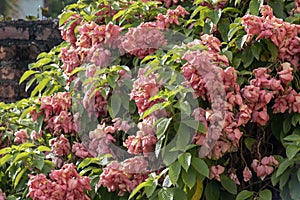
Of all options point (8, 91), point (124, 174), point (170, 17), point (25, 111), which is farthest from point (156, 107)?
point (8, 91)

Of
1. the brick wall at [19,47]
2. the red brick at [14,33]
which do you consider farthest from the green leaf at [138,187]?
the red brick at [14,33]

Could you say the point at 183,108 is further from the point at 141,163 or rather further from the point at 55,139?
the point at 55,139

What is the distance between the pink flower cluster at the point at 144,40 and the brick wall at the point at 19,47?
1313 mm

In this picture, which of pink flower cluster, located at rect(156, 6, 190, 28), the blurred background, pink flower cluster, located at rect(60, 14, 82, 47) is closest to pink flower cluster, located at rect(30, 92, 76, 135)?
pink flower cluster, located at rect(60, 14, 82, 47)

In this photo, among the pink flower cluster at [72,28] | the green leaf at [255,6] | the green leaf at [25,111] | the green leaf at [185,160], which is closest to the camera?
the green leaf at [185,160]

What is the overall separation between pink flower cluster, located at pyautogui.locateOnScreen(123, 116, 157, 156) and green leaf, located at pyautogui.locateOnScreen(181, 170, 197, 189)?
0.49 ft

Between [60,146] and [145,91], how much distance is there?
1.43 feet

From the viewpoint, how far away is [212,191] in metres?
1.87

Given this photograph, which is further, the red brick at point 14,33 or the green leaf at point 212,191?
the red brick at point 14,33

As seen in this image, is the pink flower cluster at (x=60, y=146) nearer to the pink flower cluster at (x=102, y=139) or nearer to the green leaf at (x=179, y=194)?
the pink flower cluster at (x=102, y=139)

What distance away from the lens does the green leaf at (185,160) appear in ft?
5.63

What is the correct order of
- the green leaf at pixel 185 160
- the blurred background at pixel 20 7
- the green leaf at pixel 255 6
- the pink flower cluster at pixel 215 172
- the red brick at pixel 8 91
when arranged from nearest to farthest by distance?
the green leaf at pixel 185 160 < the pink flower cluster at pixel 215 172 < the green leaf at pixel 255 6 < the red brick at pixel 8 91 < the blurred background at pixel 20 7

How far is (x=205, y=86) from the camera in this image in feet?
5.89

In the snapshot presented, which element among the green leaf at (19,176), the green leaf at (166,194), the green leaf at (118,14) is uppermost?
the green leaf at (118,14)
